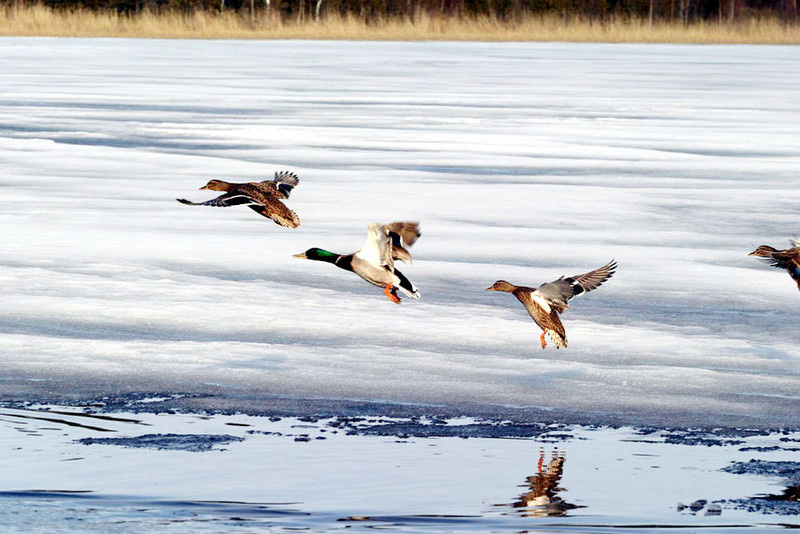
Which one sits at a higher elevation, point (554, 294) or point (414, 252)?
point (554, 294)

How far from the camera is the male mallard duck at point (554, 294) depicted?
6.00 metres

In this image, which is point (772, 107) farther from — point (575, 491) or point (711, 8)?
point (711, 8)

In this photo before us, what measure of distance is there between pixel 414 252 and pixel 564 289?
307 cm

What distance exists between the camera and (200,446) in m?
5.14

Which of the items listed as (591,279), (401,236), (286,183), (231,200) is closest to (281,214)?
(231,200)

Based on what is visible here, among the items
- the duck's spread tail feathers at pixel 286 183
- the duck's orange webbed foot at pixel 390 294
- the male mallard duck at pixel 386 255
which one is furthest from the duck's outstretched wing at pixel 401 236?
the duck's spread tail feathers at pixel 286 183

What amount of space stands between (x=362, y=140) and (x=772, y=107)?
6309 mm

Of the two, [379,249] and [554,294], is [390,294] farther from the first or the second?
[554,294]

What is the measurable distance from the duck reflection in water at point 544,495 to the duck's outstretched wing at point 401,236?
1070mm

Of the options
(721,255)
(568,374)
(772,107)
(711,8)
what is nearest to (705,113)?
(772,107)

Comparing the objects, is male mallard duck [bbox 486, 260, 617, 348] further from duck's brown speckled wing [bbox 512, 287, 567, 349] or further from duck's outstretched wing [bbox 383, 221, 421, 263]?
duck's outstretched wing [bbox 383, 221, 421, 263]

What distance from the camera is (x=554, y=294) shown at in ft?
19.7

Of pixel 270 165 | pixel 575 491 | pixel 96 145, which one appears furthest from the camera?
pixel 96 145

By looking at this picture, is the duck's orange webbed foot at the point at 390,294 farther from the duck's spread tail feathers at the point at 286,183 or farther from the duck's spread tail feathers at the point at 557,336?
the duck's spread tail feathers at the point at 286,183
